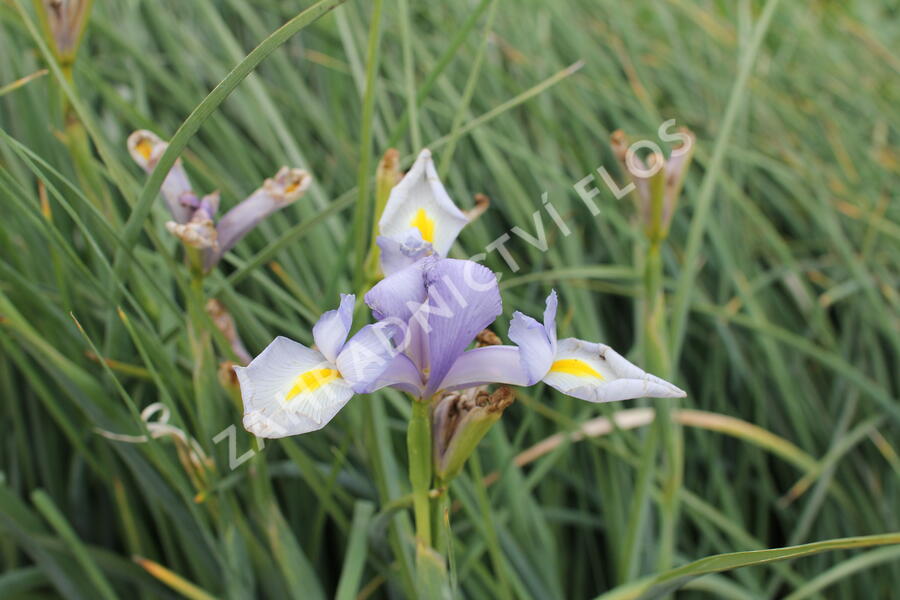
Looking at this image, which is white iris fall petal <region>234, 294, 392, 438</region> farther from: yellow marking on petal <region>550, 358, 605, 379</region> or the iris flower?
yellow marking on petal <region>550, 358, 605, 379</region>

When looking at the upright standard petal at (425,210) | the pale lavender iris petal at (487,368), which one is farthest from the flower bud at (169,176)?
the pale lavender iris petal at (487,368)

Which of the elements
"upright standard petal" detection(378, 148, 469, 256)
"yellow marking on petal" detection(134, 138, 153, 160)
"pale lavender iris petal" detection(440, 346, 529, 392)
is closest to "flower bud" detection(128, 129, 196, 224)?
"yellow marking on petal" detection(134, 138, 153, 160)

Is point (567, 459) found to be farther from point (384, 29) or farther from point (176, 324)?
point (384, 29)

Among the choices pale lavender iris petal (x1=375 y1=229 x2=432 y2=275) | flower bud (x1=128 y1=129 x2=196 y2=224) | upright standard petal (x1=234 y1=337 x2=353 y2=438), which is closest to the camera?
upright standard petal (x1=234 y1=337 x2=353 y2=438)

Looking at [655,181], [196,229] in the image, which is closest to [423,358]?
[196,229]

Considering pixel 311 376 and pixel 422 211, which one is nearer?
pixel 311 376

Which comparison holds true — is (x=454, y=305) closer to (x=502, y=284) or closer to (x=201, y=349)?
(x=201, y=349)

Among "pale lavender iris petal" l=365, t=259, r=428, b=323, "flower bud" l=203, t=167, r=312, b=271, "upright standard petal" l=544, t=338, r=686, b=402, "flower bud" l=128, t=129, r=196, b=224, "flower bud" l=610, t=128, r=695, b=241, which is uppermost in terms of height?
"flower bud" l=128, t=129, r=196, b=224
